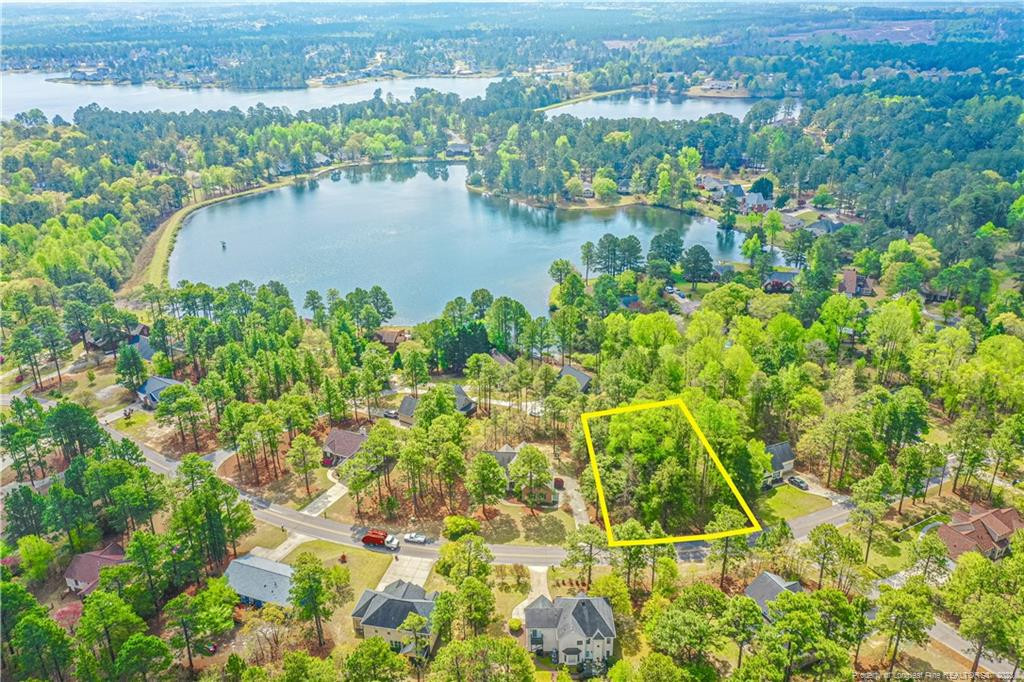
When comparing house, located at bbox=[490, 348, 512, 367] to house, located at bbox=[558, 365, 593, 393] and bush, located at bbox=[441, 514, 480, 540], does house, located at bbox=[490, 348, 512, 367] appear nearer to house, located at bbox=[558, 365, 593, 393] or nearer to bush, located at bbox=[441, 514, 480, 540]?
house, located at bbox=[558, 365, 593, 393]

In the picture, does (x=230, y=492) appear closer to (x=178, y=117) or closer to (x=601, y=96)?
(x=178, y=117)

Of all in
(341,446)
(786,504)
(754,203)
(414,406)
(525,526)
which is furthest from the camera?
(754,203)

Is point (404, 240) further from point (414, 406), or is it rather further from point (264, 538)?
point (264, 538)

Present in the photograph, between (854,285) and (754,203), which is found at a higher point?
(754,203)

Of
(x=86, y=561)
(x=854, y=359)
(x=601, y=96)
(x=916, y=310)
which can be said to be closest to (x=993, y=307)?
(x=916, y=310)

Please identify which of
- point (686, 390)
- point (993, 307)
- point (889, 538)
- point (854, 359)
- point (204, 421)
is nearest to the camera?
point (889, 538)

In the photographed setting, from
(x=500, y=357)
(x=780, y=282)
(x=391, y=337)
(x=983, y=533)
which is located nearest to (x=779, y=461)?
(x=983, y=533)
